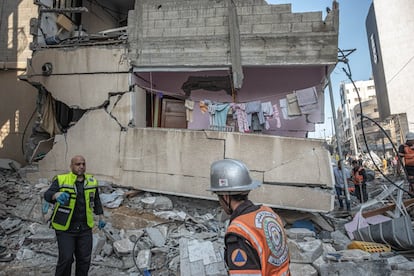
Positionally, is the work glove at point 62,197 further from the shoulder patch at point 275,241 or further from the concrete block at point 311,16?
the concrete block at point 311,16

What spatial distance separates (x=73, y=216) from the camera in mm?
3357

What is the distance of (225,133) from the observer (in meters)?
6.29

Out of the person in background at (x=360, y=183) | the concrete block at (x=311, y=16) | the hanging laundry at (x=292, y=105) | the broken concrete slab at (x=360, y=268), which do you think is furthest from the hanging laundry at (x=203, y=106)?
the person in background at (x=360, y=183)

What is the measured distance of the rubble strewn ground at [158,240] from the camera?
4.04 m

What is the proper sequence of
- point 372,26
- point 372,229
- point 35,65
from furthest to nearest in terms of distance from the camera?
point 372,26 → point 35,65 → point 372,229

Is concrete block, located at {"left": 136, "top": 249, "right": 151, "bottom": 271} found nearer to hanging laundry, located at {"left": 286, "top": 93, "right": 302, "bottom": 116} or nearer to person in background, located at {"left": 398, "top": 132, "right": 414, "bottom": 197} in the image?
hanging laundry, located at {"left": 286, "top": 93, "right": 302, "bottom": 116}

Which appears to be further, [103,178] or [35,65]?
[35,65]

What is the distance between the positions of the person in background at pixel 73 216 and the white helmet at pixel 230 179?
2290 mm

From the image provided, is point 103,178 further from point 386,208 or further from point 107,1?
point 107,1

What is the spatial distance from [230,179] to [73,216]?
2516 millimetres

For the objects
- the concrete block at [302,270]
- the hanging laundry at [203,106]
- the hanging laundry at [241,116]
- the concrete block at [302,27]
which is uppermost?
the concrete block at [302,27]

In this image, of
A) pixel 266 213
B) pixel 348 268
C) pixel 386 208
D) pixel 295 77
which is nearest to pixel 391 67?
pixel 295 77

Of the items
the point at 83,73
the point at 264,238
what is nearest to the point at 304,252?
the point at 264,238

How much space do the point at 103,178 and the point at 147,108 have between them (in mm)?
2482
